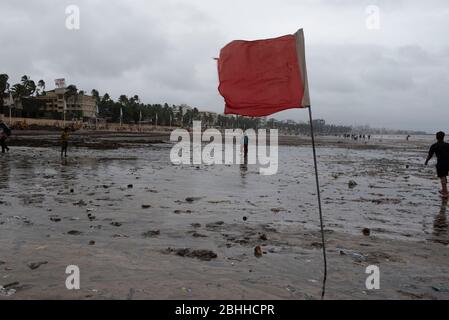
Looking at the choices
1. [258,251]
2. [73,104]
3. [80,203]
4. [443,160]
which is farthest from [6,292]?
[73,104]

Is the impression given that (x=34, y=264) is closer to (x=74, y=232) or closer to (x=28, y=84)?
(x=74, y=232)

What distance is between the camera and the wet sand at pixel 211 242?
Result: 5.22 metres

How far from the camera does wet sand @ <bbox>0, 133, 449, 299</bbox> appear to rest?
5219 millimetres

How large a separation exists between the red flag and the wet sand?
2.51 m

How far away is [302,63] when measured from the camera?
226 inches

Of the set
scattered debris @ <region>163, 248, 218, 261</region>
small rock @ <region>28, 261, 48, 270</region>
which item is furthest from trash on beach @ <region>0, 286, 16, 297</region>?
scattered debris @ <region>163, 248, 218, 261</region>

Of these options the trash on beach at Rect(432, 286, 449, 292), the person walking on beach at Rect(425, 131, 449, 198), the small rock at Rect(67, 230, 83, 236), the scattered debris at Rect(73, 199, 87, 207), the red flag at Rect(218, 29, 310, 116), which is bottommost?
the trash on beach at Rect(432, 286, 449, 292)

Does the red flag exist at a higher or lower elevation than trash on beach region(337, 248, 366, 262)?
higher

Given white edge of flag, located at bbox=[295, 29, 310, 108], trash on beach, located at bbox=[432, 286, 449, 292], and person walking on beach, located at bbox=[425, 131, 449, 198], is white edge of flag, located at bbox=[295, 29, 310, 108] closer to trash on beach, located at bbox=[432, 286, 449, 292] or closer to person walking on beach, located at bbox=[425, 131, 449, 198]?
trash on beach, located at bbox=[432, 286, 449, 292]

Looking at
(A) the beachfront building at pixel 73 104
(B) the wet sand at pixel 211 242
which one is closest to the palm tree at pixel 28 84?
(A) the beachfront building at pixel 73 104

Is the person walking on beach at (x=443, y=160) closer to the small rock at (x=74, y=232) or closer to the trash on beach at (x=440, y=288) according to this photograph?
the trash on beach at (x=440, y=288)

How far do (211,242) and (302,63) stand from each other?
3672mm

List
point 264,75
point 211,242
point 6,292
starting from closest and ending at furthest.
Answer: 1. point 6,292
2. point 264,75
3. point 211,242
